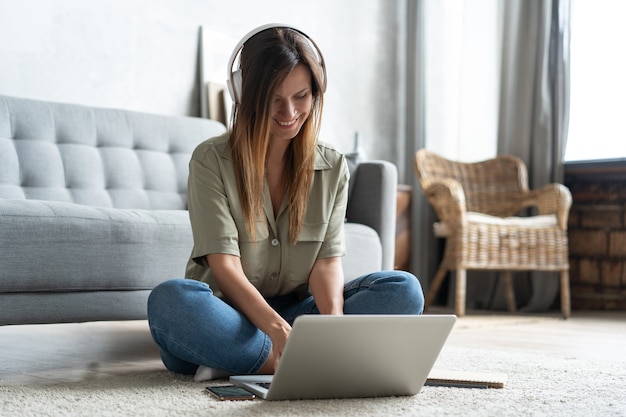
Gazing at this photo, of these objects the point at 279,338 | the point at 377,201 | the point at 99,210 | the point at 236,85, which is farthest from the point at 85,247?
the point at 377,201

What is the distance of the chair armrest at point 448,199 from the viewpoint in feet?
11.9

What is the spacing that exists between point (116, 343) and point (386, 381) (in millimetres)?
1388

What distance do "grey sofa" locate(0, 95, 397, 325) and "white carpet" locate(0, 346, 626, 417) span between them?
1.00 ft

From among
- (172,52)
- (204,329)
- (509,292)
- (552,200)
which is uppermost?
(172,52)

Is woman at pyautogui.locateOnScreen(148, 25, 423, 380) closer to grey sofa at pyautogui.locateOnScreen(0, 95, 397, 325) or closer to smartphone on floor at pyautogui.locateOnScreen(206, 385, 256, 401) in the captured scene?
smartphone on floor at pyautogui.locateOnScreen(206, 385, 256, 401)

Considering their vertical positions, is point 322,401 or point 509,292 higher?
point 322,401

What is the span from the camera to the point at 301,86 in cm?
157

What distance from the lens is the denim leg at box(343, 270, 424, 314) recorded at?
1.65 m

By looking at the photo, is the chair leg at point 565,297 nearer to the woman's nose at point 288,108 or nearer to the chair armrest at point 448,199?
the chair armrest at point 448,199

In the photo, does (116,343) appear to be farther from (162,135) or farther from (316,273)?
(316,273)

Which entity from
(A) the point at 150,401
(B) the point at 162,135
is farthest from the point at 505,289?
(A) the point at 150,401

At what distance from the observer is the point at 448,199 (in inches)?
145

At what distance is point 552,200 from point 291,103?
2.44 meters

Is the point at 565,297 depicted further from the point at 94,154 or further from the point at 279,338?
the point at 279,338
